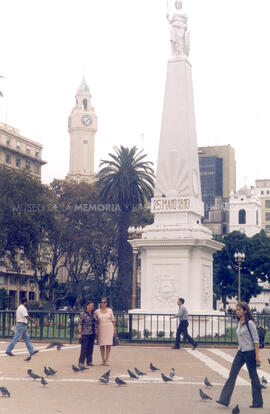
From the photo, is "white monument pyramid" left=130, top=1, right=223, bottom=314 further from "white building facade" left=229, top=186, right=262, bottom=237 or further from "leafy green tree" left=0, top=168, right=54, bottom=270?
"white building facade" left=229, top=186, right=262, bottom=237

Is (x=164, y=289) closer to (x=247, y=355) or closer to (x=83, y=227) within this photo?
(x=247, y=355)

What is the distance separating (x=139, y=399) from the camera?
10875 millimetres

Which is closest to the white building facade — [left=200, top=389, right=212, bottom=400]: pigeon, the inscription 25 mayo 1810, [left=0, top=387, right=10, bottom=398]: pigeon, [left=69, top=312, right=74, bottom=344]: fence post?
the inscription 25 mayo 1810

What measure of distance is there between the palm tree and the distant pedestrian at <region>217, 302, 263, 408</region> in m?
39.4

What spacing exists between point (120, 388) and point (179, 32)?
21.8m

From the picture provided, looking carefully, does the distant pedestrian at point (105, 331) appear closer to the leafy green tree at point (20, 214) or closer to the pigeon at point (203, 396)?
the pigeon at point (203, 396)

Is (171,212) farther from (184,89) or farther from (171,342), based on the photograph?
(171,342)

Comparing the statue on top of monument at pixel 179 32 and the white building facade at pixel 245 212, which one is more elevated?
the white building facade at pixel 245 212

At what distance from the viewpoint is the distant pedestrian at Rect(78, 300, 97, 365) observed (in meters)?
15.9

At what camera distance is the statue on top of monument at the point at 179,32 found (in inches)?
1208

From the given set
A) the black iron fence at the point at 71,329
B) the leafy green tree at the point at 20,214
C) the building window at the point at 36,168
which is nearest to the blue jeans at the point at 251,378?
the black iron fence at the point at 71,329

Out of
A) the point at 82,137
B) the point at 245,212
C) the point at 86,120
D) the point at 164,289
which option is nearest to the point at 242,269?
the point at 164,289

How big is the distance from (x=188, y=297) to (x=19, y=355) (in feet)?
34.5

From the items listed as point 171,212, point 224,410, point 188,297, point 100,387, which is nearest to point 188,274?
point 188,297
